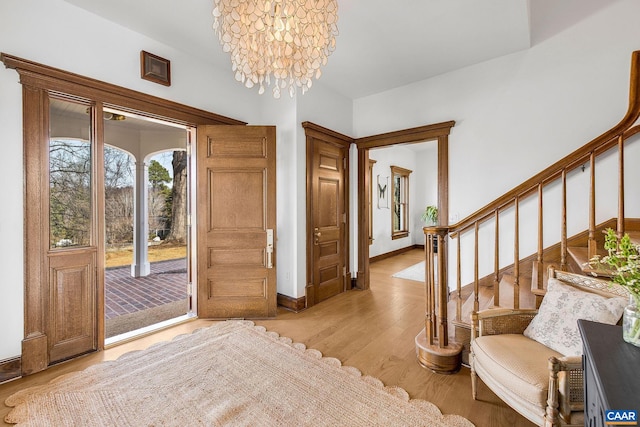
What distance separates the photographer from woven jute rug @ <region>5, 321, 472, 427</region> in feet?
5.70

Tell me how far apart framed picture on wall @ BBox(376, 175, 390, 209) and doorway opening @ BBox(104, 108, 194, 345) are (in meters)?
4.32

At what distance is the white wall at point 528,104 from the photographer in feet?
8.87

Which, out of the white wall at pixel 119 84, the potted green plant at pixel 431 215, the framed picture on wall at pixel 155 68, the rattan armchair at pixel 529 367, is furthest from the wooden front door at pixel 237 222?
the potted green plant at pixel 431 215

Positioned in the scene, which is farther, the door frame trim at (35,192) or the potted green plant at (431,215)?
the potted green plant at (431,215)

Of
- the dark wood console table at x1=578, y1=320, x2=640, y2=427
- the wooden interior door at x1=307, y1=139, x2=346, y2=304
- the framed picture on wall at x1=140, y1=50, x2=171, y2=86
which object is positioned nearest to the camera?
the dark wood console table at x1=578, y1=320, x2=640, y2=427

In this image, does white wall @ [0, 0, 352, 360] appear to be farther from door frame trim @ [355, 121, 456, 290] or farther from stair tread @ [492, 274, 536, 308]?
stair tread @ [492, 274, 536, 308]

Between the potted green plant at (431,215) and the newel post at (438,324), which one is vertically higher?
the potted green plant at (431,215)

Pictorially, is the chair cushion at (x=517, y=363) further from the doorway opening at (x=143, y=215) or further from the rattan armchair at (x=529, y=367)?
the doorway opening at (x=143, y=215)

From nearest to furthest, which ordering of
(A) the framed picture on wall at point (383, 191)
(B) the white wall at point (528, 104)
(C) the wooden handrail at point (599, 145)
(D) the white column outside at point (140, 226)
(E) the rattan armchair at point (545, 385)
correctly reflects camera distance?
(E) the rattan armchair at point (545, 385) → (C) the wooden handrail at point (599, 145) → (B) the white wall at point (528, 104) → (D) the white column outside at point (140, 226) → (A) the framed picture on wall at point (383, 191)

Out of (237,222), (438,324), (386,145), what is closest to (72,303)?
(237,222)

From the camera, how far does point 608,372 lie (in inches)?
34.9

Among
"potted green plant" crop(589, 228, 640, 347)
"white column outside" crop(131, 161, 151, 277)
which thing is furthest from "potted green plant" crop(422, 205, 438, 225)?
"potted green plant" crop(589, 228, 640, 347)

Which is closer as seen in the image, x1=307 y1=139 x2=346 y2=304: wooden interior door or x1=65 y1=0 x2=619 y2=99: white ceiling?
x1=65 y1=0 x2=619 y2=99: white ceiling

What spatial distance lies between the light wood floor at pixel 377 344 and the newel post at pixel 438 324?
9cm
